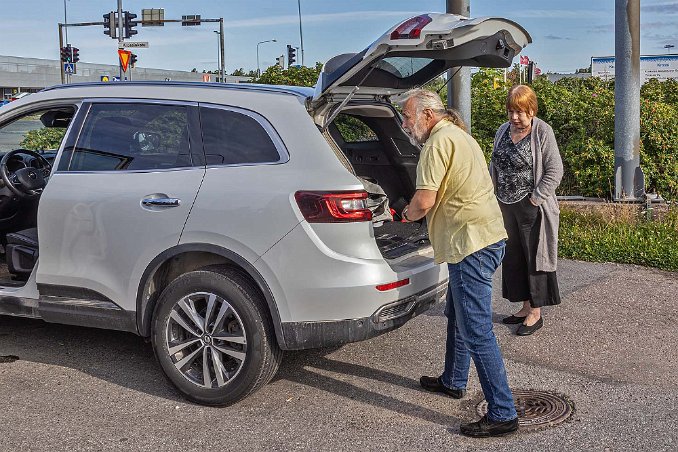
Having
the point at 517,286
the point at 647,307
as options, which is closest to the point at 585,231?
the point at 647,307

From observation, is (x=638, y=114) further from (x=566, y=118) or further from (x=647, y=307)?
(x=647, y=307)

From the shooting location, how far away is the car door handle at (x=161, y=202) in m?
4.88

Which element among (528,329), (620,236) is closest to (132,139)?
(528,329)

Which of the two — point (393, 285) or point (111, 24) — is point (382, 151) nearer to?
point (393, 285)

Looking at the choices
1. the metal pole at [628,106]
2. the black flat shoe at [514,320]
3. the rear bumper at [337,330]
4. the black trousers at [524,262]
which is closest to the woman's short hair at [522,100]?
the black trousers at [524,262]

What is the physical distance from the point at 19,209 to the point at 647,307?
5023 millimetres

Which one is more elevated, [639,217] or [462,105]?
[462,105]

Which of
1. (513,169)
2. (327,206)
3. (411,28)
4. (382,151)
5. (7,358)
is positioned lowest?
(7,358)

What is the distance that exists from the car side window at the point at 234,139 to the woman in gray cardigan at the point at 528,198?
1991mm

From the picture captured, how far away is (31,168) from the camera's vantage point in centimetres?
646

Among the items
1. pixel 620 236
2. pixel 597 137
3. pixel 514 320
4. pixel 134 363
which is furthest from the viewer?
pixel 597 137

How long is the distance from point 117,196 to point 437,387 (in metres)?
2.21

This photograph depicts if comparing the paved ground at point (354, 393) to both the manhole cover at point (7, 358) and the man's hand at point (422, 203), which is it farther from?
the man's hand at point (422, 203)

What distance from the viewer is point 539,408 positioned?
483 cm
